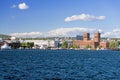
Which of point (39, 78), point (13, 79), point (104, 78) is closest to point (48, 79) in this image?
point (39, 78)

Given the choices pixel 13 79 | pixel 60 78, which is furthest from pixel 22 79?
pixel 60 78

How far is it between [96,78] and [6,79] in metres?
10.2

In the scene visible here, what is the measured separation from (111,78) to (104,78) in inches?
31.7

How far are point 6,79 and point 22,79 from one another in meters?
1.68

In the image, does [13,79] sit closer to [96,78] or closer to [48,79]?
[48,79]

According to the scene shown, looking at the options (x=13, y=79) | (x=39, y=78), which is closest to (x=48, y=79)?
(x=39, y=78)

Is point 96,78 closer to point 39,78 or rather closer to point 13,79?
point 39,78

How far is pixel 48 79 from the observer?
42.0 m

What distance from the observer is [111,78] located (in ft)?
145

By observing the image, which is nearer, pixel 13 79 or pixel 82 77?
pixel 13 79

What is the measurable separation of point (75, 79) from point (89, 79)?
154 centimetres

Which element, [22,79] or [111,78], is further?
[111,78]

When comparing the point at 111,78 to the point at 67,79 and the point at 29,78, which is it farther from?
the point at 29,78

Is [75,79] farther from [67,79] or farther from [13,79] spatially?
[13,79]
